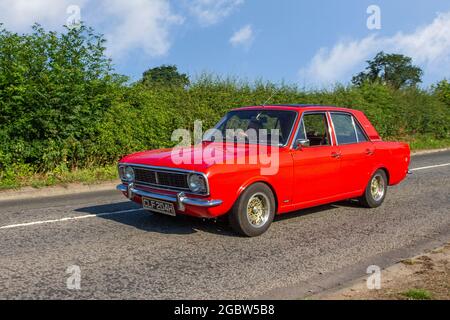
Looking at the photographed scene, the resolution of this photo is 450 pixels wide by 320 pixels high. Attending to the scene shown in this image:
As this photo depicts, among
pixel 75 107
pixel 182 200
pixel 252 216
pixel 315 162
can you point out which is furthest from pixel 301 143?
pixel 75 107

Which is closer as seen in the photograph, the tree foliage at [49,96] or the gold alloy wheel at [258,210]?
the gold alloy wheel at [258,210]

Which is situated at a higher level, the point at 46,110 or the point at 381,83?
the point at 381,83

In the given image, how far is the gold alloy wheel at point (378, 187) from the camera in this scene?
28.7ft

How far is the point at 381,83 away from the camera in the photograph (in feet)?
84.5

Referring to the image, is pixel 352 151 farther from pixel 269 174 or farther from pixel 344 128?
pixel 269 174

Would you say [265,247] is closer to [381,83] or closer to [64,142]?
[64,142]

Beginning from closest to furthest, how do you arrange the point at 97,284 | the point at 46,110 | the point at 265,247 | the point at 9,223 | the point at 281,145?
the point at 97,284 < the point at 265,247 < the point at 281,145 < the point at 9,223 < the point at 46,110

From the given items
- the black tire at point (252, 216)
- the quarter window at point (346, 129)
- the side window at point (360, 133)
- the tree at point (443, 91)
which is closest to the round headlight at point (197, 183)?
the black tire at point (252, 216)

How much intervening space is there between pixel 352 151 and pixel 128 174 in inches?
144

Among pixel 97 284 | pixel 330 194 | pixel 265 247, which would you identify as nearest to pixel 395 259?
pixel 265 247

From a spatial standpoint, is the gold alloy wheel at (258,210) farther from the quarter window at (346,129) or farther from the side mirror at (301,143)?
the quarter window at (346,129)

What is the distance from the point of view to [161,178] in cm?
654

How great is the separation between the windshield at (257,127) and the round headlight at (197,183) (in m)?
1.48

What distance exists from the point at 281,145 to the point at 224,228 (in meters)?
1.46
